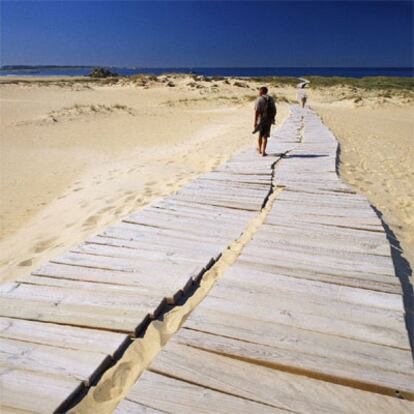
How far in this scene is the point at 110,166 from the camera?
359 inches

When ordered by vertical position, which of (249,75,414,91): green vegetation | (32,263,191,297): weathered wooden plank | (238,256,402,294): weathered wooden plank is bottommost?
(238,256,402,294): weathered wooden plank

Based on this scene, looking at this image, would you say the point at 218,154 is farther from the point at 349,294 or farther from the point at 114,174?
the point at 349,294

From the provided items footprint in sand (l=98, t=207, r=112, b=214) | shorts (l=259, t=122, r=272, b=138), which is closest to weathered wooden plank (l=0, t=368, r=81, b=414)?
footprint in sand (l=98, t=207, r=112, b=214)

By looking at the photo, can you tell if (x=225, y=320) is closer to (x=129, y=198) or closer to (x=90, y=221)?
(x=90, y=221)

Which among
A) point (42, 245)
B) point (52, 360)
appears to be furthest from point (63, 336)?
point (42, 245)

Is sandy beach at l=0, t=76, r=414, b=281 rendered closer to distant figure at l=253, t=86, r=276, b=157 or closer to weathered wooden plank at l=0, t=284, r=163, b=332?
distant figure at l=253, t=86, r=276, b=157

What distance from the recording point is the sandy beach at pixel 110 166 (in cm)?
493

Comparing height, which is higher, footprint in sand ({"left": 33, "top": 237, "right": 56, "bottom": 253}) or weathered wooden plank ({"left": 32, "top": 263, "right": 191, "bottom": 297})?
weathered wooden plank ({"left": 32, "top": 263, "right": 191, "bottom": 297})

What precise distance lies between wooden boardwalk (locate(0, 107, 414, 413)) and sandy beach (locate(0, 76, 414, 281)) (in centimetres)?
113

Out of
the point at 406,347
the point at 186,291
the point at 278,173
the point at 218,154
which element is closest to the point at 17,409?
the point at 186,291

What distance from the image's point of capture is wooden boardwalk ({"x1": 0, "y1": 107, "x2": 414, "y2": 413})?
1.79 m

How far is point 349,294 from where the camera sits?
2549mm

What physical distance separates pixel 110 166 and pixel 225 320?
296 inches

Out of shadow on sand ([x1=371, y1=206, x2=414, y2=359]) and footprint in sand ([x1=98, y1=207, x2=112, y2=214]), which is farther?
footprint in sand ([x1=98, y1=207, x2=112, y2=214])
